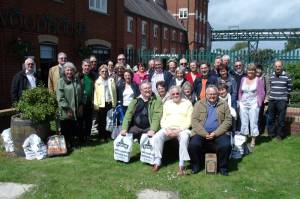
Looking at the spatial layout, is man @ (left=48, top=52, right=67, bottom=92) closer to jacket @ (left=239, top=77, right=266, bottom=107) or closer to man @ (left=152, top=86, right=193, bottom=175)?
man @ (left=152, top=86, right=193, bottom=175)

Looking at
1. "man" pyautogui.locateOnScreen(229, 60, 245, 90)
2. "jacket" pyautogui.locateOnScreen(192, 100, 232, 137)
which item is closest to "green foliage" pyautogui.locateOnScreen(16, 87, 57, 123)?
"jacket" pyautogui.locateOnScreen(192, 100, 232, 137)

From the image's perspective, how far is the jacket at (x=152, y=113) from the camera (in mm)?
7223

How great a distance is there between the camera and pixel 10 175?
20.9 ft

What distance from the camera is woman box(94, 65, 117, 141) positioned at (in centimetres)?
845

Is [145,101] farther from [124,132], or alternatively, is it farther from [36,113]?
[36,113]

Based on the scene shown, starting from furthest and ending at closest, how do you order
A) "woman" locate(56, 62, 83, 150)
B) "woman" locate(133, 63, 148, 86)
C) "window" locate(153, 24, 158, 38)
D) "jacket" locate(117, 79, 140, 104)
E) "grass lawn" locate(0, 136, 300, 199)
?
"window" locate(153, 24, 158, 38), "woman" locate(133, 63, 148, 86), "jacket" locate(117, 79, 140, 104), "woman" locate(56, 62, 83, 150), "grass lawn" locate(0, 136, 300, 199)

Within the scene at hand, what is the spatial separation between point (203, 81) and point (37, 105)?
3.44 meters

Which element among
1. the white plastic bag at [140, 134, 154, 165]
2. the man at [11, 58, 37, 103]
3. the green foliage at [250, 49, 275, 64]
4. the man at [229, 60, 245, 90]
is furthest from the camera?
the green foliage at [250, 49, 275, 64]

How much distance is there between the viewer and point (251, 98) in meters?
8.18

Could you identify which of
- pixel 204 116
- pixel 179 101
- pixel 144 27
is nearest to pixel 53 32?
pixel 179 101

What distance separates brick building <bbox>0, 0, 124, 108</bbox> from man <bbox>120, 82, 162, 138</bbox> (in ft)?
20.6

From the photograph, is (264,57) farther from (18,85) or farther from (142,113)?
(18,85)

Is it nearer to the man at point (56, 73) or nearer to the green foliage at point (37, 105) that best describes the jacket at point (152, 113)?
the green foliage at point (37, 105)

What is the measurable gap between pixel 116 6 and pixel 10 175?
13.4 meters
